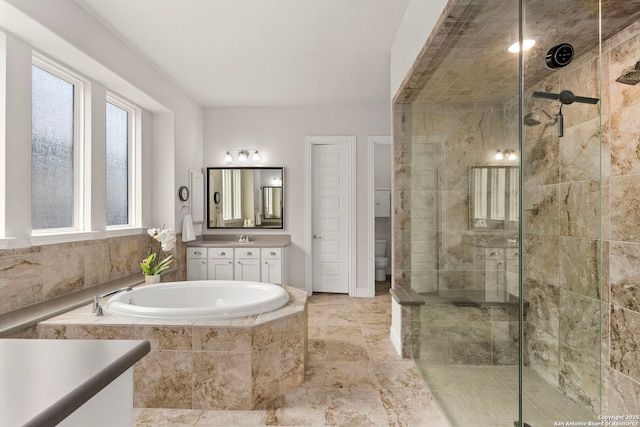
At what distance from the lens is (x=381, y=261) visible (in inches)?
216

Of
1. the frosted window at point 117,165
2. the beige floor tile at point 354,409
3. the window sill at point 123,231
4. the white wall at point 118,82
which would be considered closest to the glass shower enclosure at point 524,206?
the beige floor tile at point 354,409

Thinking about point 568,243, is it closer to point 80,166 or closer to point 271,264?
point 80,166

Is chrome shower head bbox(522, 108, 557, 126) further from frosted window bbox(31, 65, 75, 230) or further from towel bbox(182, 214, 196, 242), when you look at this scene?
towel bbox(182, 214, 196, 242)

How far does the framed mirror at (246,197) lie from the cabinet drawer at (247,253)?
531mm

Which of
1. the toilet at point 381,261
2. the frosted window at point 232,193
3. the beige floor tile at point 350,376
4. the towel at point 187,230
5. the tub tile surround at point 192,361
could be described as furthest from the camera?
the toilet at point 381,261

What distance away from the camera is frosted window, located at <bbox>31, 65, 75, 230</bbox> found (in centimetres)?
239

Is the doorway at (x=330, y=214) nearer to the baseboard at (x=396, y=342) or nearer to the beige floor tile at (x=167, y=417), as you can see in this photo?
the baseboard at (x=396, y=342)

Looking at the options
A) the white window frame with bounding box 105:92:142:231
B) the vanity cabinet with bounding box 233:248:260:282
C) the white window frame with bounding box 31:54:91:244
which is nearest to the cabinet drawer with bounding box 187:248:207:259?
the vanity cabinet with bounding box 233:248:260:282

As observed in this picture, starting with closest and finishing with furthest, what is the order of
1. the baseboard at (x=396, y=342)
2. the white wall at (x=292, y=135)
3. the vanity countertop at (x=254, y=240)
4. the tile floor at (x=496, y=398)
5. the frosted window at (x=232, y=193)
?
1. the tile floor at (x=496, y=398)
2. the baseboard at (x=396, y=342)
3. the vanity countertop at (x=254, y=240)
4. the white wall at (x=292, y=135)
5. the frosted window at (x=232, y=193)

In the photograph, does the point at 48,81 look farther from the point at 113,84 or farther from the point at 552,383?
the point at 552,383

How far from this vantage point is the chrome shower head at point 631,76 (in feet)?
5.10

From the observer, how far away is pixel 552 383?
1.20 metres

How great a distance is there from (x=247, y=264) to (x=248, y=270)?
0.25 feet

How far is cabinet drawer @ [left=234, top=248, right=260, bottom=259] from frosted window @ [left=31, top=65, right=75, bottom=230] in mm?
1815
